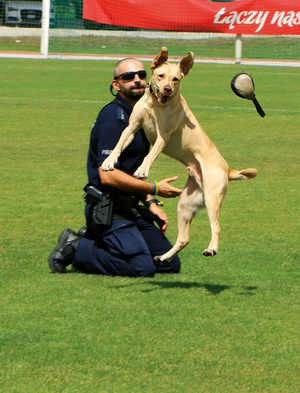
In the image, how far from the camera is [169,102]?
465 centimetres

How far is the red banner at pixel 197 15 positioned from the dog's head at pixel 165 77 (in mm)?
19898

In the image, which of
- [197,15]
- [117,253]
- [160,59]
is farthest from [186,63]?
[197,15]

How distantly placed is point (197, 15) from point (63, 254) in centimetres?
2010

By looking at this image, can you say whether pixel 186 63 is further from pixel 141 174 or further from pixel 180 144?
pixel 141 174

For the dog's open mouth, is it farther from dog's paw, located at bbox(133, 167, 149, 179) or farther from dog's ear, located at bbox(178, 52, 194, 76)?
dog's paw, located at bbox(133, 167, 149, 179)

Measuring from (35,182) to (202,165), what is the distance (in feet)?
12.8

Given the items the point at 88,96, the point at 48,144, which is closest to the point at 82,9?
the point at 88,96

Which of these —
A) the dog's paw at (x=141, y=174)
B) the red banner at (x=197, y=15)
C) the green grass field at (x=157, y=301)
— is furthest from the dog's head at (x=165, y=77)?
the red banner at (x=197, y=15)

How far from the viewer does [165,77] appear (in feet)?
14.8

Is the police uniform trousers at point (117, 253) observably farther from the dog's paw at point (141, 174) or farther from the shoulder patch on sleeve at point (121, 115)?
the dog's paw at point (141, 174)

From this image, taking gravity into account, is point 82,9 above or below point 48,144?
above

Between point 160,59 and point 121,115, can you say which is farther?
point 121,115

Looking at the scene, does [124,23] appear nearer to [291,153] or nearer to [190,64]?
[291,153]

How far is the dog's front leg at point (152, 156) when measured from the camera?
14.6 ft
